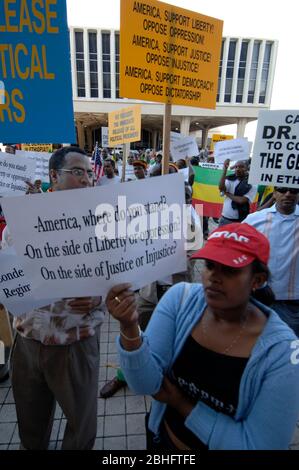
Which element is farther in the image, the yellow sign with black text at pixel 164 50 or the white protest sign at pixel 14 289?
the yellow sign with black text at pixel 164 50

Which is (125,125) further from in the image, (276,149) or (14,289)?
(14,289)

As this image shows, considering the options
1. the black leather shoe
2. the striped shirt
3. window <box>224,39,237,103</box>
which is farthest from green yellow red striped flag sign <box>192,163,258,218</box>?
window <box>224,39,237,103</box>

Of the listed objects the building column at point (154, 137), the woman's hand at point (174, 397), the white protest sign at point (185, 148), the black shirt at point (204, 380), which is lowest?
the building column at point (154, 137)

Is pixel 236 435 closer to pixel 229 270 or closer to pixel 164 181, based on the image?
pixel 229 270

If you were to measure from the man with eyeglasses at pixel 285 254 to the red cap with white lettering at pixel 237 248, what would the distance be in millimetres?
1287

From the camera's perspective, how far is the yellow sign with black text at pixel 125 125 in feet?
15.5

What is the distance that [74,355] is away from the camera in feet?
5.26

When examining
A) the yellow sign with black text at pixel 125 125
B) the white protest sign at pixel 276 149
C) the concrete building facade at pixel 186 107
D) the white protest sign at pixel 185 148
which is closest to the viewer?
the white protest sign at pixel 276 149

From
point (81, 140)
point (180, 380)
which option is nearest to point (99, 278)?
point (180, 380)

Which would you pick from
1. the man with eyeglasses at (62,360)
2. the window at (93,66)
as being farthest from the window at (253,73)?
the man with eyeglasses at (62,360)

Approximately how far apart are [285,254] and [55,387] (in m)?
1.82

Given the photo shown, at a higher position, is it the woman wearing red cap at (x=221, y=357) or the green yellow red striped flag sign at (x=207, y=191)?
the woman wearing red cap at (x=221, y=357)

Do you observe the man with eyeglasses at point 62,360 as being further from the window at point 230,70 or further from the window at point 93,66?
the window at point 230,70

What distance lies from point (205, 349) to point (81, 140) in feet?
143
